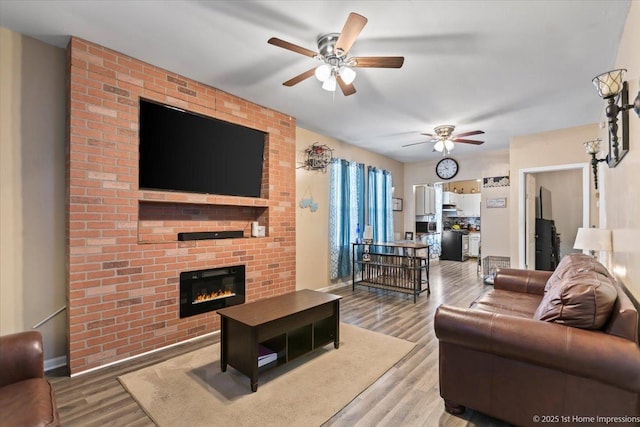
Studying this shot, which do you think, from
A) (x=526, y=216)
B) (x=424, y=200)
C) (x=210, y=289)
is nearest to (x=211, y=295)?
(x=210, y=289)

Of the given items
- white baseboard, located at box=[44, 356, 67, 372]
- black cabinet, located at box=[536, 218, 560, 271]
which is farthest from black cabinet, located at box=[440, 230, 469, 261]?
white baseboard, located at box=[44, 356, 67, 372]

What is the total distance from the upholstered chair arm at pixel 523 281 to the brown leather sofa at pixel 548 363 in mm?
1259

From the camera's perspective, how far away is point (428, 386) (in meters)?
2.29

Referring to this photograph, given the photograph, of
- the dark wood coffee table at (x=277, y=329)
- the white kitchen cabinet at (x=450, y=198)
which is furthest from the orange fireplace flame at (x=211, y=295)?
the white kitchen cabinet at (x=450, y=198)

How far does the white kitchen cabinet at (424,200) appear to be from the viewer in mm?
8336

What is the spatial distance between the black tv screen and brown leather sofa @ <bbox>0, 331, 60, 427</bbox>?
1.62 m

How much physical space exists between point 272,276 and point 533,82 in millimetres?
3749

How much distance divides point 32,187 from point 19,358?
154 cm

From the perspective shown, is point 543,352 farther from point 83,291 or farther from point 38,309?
point 38,309

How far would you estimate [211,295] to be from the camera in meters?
3.37

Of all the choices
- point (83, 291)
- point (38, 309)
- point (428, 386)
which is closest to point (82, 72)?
point (83, 291)

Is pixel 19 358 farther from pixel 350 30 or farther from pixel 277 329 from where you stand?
pixel 350 30

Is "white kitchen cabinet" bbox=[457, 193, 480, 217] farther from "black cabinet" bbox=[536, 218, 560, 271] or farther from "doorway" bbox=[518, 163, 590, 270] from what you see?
"doorway" bbox=[518, 163, 590, 270]

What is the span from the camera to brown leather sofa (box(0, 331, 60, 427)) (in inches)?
49.9
